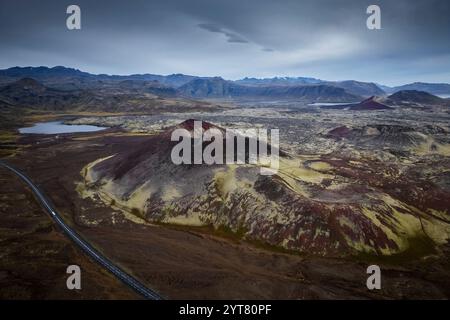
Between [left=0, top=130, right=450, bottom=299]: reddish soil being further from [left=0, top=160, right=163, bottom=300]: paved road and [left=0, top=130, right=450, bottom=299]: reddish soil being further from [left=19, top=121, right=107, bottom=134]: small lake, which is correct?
[left=19, top=121, right=107, bottom=134]: small lake

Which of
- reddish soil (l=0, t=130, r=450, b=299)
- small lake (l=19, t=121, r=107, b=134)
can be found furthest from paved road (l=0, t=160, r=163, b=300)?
small lake (l=19, t=121, r=107, b=134)

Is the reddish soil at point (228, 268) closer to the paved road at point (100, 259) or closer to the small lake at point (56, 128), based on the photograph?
the paved road at point (100, 259)

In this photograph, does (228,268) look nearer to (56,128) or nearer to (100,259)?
(100,259)

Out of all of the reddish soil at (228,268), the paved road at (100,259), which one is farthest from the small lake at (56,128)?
the reddish soil at (228,268)

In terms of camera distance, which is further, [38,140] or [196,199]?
[38,140]

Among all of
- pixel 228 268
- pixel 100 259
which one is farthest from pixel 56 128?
pixel 228 268

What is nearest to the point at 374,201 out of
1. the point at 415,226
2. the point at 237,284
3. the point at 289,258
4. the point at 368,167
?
the point at 415,226
